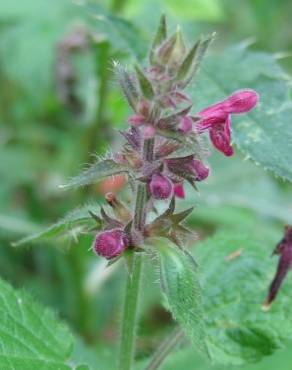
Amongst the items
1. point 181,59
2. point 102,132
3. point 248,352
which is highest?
point 181,59

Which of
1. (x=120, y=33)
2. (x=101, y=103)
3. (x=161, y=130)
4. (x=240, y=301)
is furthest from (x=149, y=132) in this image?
(x=101, y=103)

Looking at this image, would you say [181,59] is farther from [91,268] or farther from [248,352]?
[91,268]

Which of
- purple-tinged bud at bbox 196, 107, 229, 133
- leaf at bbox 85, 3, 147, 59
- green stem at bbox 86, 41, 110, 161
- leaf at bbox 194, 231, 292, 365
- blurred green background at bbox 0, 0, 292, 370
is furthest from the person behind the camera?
blurred green background at bbox 0, 0, 292, 370

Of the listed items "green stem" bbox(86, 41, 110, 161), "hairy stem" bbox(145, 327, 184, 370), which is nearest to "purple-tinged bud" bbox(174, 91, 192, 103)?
"hairy stem" bbox(145, 327, 184, 370)

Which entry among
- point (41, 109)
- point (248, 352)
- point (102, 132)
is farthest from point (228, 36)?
point (248, 352)

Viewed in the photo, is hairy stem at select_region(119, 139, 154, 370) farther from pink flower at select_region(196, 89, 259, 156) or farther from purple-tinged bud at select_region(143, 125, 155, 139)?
pink flower at select_region(196, 89, 259, 156)

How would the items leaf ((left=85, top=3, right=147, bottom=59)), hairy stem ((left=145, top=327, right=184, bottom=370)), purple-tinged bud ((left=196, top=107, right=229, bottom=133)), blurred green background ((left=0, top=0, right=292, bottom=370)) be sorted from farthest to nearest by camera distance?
1. blurred green background ((left=0, top=0, right=292, bottom=370))
2. leaf ((left=85, top=3, right=147, bottom=59))
3. hairy stem ((left=145, top=327, right=184, bottom=370))
4. purple-tinged bud ((left=196, top=107, right=229, bottom=133))

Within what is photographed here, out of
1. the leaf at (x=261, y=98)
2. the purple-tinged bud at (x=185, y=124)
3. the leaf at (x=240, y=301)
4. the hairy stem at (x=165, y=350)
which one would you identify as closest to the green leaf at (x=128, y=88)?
the purple-tinged bud at (x=185, y=124)

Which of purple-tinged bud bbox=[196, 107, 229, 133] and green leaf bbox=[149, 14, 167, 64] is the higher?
green leaf bbox=[149, 14, 167, 64]
